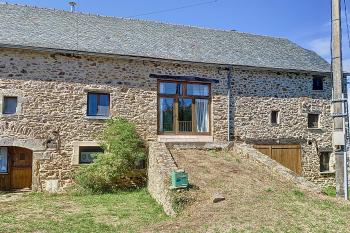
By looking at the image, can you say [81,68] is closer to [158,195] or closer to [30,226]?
[158,195]

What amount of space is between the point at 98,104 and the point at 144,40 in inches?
157

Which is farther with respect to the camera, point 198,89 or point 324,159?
point 324,159

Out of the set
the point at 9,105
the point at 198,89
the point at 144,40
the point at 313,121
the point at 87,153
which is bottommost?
the point at 87,153

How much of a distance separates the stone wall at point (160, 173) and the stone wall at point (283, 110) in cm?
454

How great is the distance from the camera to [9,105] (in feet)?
44.7

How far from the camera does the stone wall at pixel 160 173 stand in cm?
1064

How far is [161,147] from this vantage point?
13.8 meters

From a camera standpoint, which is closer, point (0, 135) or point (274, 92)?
point (0, 135)

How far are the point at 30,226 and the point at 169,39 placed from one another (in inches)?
441

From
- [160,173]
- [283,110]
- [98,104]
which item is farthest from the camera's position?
[283,110]

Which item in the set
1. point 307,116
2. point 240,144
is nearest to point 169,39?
point 240,144

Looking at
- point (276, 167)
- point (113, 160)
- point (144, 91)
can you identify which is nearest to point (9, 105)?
point (113, 160)

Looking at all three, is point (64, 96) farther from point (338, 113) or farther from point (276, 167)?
point (338, 113)

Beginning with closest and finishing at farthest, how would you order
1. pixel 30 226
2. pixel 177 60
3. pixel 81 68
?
1. pixel 30 226
2. pixel 81 68
3. pixel 177 60
